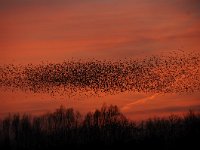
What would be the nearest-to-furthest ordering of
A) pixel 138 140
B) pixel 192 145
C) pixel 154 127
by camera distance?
1. pixel 192 145
2. pixel 138 140
3. pixel 154 127

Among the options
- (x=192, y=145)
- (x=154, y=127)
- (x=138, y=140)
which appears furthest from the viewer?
(x=154, y=127)

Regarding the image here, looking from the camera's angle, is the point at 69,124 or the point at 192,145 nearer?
the point at 192,145

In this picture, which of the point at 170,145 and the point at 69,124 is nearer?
the point at 170,145

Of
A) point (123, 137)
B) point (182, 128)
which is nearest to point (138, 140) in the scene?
point (123, 137)

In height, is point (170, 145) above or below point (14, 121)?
below

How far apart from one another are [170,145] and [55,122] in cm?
2172

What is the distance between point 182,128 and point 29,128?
29.4 meters

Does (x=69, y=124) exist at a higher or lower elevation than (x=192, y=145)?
higher

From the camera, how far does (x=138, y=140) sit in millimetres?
70562

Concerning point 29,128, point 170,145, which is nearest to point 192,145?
point 170,145

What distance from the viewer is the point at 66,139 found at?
233 feet

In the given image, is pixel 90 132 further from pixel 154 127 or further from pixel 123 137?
pixel 154 127

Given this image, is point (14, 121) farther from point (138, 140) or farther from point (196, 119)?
point (196, 119)

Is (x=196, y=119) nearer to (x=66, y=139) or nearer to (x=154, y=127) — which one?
(x=154, y=127)
